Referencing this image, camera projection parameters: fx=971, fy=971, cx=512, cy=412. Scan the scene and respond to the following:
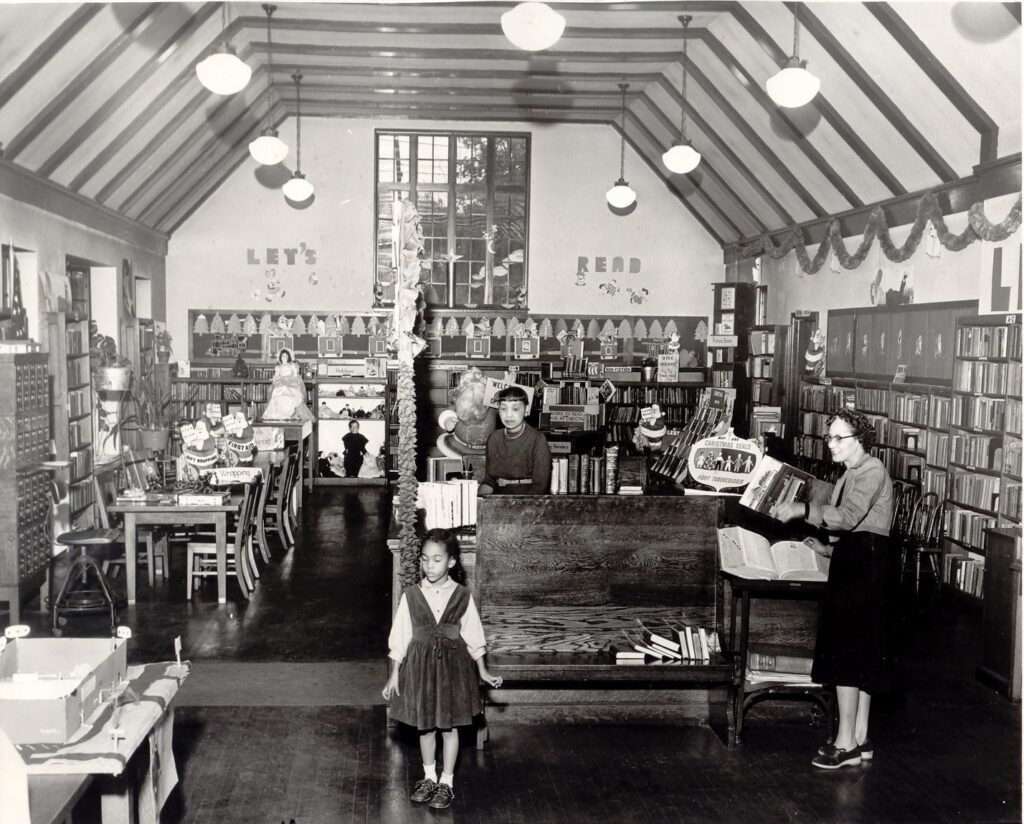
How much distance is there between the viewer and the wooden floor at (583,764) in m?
4.25

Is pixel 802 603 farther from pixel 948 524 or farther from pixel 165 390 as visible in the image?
pixel 165 390

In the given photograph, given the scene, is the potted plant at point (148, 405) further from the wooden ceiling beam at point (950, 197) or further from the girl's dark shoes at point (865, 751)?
the girl's dark shoes at point (865, 751)

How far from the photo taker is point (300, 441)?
35.4 feet

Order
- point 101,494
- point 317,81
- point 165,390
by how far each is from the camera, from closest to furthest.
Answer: point 101,494 < point 317,81 < point 165,390

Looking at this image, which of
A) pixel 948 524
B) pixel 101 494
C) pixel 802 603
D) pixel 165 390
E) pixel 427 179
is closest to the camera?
pixel 802 603

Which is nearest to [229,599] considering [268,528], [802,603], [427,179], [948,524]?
[268,528]

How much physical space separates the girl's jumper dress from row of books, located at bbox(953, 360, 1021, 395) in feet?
16.5

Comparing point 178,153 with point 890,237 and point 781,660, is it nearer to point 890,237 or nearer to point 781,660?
point 890,237

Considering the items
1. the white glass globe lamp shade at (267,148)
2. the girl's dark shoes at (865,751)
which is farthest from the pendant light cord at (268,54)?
the girl's dark shoes at (865,751)

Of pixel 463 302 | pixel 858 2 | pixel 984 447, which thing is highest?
pixel 858 2

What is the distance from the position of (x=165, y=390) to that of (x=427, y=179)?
497 centimetres

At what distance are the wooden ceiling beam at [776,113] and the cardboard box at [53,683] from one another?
345 inches

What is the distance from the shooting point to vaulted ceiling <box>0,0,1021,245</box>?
7.38m

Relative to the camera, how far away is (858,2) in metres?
7.62
